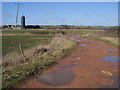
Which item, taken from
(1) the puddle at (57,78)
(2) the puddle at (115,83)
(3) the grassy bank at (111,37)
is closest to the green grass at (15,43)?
(1) the puddle at (57,78)

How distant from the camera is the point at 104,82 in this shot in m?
6.30

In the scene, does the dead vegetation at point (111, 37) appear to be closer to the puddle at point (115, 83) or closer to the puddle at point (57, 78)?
the puddle at point (115, 83)

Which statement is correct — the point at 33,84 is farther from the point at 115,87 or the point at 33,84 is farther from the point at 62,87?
the point at 115,87

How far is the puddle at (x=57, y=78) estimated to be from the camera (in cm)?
633

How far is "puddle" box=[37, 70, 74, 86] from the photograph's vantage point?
6.33 metres

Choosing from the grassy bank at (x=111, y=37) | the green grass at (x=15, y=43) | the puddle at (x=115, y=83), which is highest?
the grassy bank at (x=111, y=37)

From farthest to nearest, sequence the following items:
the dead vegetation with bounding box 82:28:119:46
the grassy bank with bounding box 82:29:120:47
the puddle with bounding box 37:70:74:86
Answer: the dead vegetation with bounding box 82:28:119:46 → the grassy bank with bounding box 82:29:120:47 → the puddle with bounding box 37:70:74:86

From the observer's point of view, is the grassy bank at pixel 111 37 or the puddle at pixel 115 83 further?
the grassy bank at pixel 111 37

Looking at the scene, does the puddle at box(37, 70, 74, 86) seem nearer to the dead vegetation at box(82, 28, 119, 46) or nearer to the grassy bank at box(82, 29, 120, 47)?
the grassy bank at box(82, 29, 120, 47)

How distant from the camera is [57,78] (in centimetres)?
685

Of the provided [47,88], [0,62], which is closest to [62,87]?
[47,88]

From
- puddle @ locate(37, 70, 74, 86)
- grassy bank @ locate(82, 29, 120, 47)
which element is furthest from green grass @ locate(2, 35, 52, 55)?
grassy bank @ locate(82, 29, 120, 47)

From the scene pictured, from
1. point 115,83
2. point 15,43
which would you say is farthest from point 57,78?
point 15,43

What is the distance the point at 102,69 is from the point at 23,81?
14.4 feet
